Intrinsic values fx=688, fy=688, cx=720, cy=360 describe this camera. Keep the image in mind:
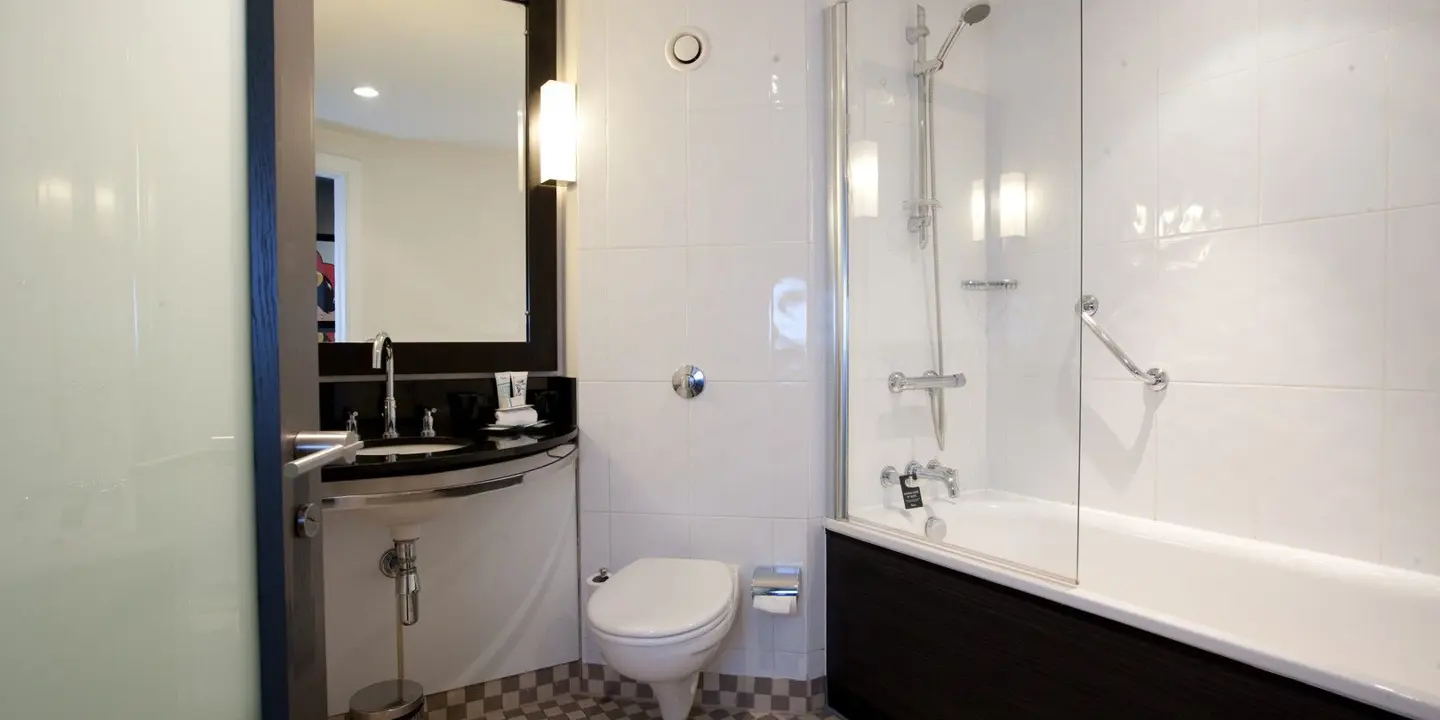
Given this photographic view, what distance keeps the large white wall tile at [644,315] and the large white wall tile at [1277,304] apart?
141cm

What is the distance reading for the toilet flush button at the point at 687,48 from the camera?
2062mm

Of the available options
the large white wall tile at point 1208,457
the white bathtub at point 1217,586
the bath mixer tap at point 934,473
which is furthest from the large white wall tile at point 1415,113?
the bath mixer tap at point 934,473

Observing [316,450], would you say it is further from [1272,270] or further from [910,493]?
[1272,270]

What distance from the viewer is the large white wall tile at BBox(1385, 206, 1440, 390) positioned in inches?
59.0

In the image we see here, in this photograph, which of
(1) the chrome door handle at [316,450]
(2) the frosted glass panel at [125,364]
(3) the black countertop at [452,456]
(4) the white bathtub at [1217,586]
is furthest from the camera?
(3) the black countertop at [452,456]

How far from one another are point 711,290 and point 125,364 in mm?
1592

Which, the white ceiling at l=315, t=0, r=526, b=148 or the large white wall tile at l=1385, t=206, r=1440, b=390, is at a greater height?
the white ceiling at l=315, t=0, r=526, b=148

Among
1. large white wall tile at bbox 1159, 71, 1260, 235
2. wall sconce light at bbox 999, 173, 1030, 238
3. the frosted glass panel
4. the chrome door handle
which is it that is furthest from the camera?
wall sconce light at bbox 999, 173, 1030, 238

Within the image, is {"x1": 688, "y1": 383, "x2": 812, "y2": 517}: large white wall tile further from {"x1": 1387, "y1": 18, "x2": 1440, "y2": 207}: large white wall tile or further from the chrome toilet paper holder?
{"x1": 1387, "y1": 18, "x2": 1440, "y2": 207}: large white wall tile

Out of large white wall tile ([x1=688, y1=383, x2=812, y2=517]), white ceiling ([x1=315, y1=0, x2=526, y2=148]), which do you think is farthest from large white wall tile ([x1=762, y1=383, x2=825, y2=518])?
white ceiling ([x1=315, y1=0, x2=526, y2=148])

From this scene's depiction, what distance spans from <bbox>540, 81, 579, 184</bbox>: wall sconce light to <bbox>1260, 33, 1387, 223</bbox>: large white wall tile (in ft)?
6.20

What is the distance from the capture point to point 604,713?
6.72ft

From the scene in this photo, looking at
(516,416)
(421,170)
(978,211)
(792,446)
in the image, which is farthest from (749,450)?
(421,170)

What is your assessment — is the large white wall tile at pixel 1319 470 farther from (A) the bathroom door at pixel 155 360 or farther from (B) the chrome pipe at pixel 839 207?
(A) the bathroom door at pixel 155 360
